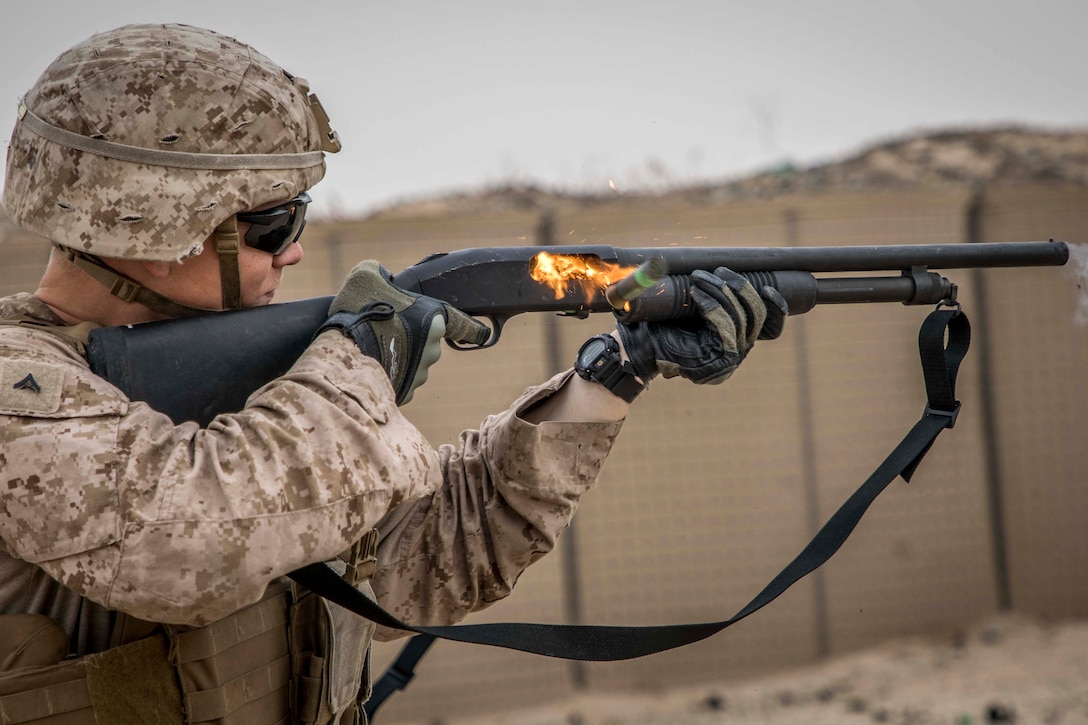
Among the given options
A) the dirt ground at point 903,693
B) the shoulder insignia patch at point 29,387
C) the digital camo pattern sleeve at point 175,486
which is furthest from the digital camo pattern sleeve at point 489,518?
the dirt ground at point 903,693

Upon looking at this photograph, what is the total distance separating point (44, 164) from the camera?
205 cm

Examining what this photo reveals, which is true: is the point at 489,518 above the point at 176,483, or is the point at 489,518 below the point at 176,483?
below

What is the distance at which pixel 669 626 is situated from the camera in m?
2.45

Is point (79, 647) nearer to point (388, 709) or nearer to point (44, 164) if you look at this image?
point (44, 164)

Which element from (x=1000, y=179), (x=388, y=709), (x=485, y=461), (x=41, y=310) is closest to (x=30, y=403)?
(x=41, y=310)

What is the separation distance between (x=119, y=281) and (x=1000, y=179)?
8.47m

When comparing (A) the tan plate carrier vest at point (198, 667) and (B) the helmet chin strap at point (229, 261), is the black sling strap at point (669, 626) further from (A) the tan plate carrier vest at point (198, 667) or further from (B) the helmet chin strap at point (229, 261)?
(B) the helmet chin strap at point (229, 261)

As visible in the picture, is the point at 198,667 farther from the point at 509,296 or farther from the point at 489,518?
the point at 509,296

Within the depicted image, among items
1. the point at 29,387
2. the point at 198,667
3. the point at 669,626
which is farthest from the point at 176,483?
the point at 669,626

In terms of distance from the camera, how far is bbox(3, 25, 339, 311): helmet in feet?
6.61

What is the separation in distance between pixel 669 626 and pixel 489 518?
1.81 ft

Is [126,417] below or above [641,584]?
above

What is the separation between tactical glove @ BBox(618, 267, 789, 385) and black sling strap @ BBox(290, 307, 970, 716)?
57 centimetres

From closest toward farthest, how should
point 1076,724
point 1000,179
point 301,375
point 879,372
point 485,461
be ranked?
1. point 301,375
2. point 485,461
3. point 1076,724
4. point 879,372
5. point 1000,179
